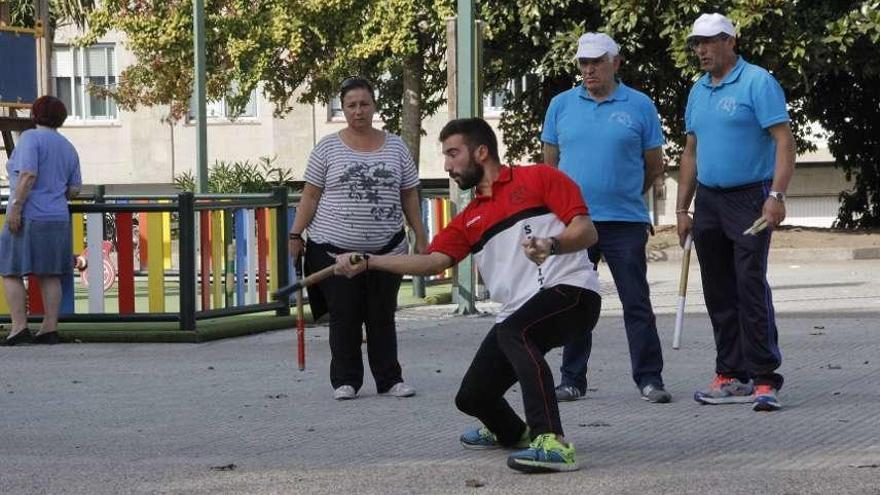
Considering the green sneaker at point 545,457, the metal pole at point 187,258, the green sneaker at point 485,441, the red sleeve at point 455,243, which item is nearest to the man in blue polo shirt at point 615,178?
the green sneaker at point 485,441

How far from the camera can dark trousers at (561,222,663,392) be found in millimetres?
9344

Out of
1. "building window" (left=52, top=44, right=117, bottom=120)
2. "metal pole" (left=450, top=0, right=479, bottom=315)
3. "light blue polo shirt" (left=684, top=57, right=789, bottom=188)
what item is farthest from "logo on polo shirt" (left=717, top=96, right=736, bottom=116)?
"building window" (left=52, top=44, right=117, bottom=120)

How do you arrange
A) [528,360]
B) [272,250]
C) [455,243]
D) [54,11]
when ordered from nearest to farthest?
[528,360], [455,243], [272,250], [54,11]

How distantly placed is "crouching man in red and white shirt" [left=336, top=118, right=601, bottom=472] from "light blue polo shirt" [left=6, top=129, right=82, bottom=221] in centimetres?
625

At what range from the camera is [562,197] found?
727cm

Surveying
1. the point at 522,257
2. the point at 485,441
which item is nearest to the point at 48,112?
the point at 485,441

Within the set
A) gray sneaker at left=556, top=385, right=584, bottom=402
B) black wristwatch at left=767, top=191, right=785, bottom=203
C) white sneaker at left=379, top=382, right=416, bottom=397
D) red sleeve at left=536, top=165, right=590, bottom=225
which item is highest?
red sleeve at left=536, top=165, right=590, bottom=225

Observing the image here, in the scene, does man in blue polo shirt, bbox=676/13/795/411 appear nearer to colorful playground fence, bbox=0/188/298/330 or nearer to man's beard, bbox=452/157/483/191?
man's beard, bbox=452/157/483/191

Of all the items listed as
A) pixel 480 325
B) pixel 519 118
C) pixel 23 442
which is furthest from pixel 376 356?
pixel 519 118

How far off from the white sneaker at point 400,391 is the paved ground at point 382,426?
9cm

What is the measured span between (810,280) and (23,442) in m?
13.4

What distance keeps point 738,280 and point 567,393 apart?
3.38 feet

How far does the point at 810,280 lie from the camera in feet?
67.1

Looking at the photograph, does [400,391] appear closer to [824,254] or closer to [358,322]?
[358,322]
